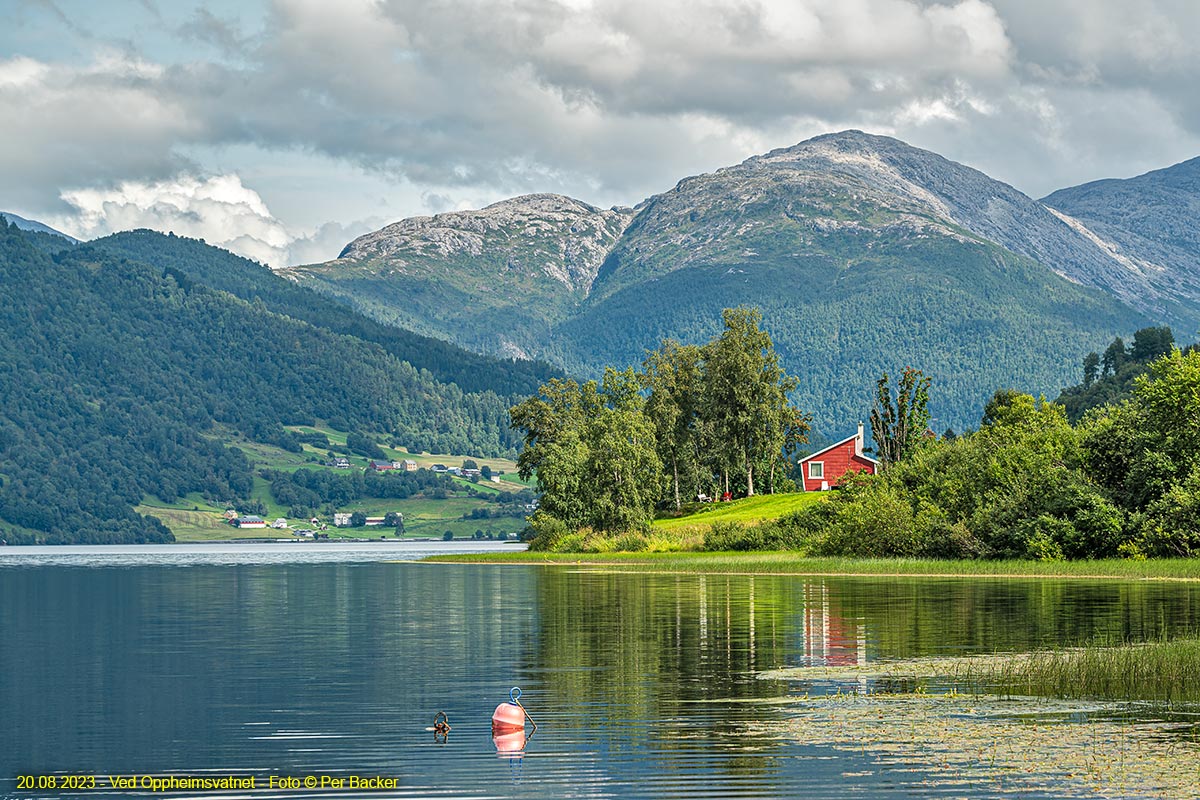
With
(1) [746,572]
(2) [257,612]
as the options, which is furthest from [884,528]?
(2) [257,612]

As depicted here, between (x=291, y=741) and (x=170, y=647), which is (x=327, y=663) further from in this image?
(x=291, y=741)

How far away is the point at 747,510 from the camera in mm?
167000

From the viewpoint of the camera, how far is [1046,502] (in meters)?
111

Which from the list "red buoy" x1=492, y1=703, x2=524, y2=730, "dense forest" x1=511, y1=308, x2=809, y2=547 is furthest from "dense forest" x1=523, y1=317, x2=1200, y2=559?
"red buoy" x1=492, y1=703, x2=524, y2=730

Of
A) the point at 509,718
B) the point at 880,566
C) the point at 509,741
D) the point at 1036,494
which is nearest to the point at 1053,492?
the point at 1036,494

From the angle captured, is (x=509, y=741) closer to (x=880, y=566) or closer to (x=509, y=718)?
(x=509, y=718)

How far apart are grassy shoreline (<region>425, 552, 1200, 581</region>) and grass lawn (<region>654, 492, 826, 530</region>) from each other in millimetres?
12367

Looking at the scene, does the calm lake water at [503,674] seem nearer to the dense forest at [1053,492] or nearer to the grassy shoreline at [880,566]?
the grassy shoreline at [880,566]

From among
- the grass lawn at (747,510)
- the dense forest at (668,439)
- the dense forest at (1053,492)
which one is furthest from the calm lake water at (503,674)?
the dense forest at (668,439)

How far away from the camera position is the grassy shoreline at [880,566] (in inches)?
Result: 3851

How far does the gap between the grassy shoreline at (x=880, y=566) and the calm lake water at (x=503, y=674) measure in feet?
19.1

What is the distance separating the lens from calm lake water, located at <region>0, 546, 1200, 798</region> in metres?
33.4

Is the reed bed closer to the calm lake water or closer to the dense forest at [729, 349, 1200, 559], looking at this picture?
the calm lake water

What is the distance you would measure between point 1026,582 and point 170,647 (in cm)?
5555
